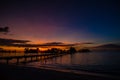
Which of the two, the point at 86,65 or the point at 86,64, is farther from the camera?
the point at 86,64

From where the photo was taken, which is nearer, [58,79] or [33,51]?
[58,79]

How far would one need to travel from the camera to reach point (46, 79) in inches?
366

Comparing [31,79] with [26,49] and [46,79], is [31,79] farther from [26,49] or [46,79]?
[26,49]

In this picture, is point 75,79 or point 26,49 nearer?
point 75,79

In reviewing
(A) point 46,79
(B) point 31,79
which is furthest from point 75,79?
(B) point 31,79

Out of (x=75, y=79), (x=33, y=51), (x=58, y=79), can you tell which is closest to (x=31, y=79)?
(x=58, y=79)

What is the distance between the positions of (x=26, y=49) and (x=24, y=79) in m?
156

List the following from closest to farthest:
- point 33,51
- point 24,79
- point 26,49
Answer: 1. point 24,79
2. point 26,49
3. point 33,51

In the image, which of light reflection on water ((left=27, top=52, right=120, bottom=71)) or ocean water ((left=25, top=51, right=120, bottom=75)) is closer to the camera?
ocean water ((left=25, top=51, right=120, bottom=75))

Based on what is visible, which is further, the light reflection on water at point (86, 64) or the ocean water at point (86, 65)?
the light reflection on water at point (86, 64)

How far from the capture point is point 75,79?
933cm

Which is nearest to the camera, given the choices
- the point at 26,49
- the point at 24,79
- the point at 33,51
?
the point at 24,79

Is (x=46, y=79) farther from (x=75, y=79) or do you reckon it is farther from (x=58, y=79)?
(x=75, y=79)

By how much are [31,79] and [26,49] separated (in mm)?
156224
